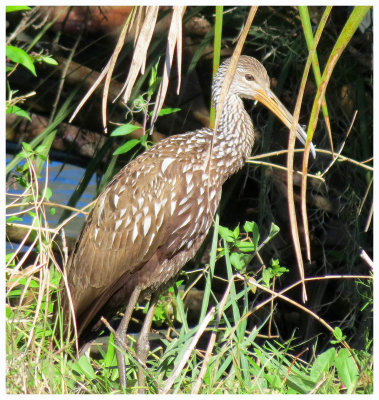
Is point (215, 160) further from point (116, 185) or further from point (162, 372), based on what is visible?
point (162, 372)

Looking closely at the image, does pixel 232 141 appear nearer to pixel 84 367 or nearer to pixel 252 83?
pixel 252 83

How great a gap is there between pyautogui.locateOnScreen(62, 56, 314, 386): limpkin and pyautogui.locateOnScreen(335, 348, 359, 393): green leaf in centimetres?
85

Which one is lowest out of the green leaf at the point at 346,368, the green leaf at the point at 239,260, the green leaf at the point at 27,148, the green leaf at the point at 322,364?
the green leaf at the point at 322,364

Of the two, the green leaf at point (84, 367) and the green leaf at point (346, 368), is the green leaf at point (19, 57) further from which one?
the green leaf at point (346, 368)

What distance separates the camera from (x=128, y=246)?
3.35 m

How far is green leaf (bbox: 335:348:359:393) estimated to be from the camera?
106 inches

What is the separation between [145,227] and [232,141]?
2.00ft

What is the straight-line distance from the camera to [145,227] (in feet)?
10.8

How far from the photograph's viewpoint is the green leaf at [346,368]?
8.85ft

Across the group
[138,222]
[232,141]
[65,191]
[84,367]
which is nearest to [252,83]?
[232,141]

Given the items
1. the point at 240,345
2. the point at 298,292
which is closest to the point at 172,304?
the point at 240,345

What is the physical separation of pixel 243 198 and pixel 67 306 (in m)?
1.73

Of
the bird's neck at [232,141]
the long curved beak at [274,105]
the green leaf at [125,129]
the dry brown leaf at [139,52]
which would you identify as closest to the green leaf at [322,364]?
the bird's neck at [232,141]

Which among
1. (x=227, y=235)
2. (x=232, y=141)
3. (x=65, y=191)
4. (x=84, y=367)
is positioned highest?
(x=232, y=141)
